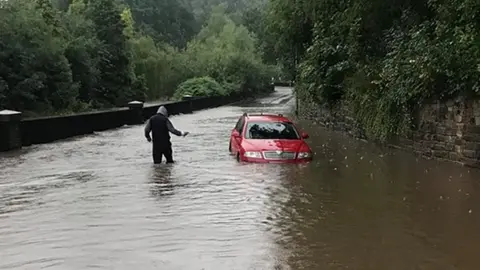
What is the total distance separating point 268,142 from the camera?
1673cm

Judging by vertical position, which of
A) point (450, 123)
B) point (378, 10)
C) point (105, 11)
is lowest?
point (450, 123)

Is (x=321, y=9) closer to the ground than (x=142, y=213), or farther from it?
farther from it

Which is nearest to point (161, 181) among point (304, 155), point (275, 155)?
point (275, 155)

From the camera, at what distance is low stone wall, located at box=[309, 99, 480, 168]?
1521 cm

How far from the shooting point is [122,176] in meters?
14.9

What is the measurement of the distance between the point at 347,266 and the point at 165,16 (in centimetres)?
10623

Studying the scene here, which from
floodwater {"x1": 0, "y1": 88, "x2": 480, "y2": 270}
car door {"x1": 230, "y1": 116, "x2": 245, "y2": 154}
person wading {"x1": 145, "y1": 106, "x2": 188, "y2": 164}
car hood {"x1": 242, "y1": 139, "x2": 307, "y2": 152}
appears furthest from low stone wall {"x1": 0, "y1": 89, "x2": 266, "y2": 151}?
car hood {"x1": 242, "y1": 139, "x2": 307, "y2": 152}

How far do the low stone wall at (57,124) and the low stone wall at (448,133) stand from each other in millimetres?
11525

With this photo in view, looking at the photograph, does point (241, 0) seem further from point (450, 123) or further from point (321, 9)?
point (450, 123)

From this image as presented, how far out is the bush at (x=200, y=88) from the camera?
6544 centimetres

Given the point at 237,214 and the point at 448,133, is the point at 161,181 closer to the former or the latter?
the point at 237,214

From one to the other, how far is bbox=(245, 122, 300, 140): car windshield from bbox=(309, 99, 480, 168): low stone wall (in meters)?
3.38

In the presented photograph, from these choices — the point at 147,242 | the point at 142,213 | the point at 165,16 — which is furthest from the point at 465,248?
the point at 165,16

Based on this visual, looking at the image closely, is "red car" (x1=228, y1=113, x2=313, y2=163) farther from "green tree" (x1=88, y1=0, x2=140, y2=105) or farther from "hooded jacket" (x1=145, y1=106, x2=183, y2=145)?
"green tree" (x1=88, y1=0, x2=140, y2=105)
